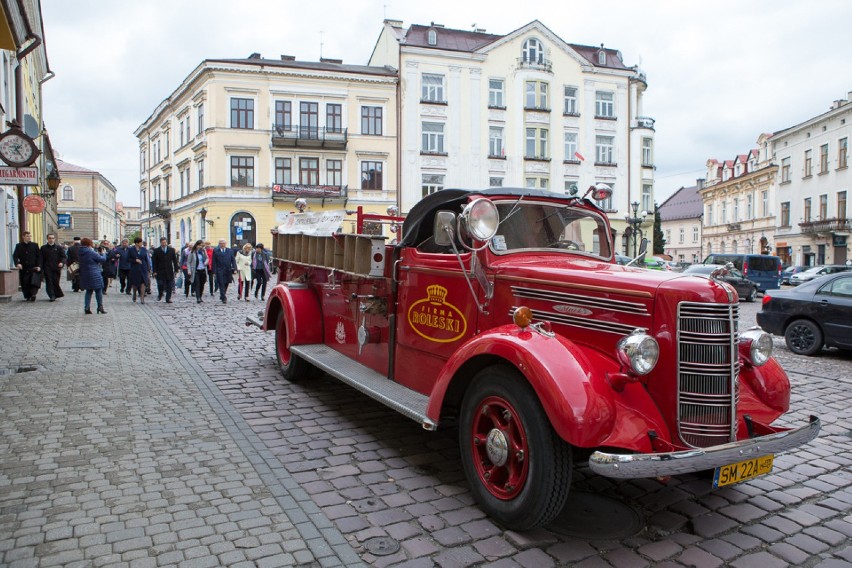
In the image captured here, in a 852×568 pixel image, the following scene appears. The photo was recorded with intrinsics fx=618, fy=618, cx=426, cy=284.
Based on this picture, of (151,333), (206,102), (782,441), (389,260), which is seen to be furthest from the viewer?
(206,102)

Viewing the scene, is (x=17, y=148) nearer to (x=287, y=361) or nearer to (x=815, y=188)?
(x=287, y=361)

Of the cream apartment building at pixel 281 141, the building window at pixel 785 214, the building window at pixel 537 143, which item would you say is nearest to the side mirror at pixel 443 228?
the cream apartment building at pixel 281 141

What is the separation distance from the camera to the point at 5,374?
Answer: 7.21 metres

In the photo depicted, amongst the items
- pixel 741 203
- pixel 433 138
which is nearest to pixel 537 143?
pixel 433 138

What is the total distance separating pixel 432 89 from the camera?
128ft

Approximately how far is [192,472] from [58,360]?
491 cm

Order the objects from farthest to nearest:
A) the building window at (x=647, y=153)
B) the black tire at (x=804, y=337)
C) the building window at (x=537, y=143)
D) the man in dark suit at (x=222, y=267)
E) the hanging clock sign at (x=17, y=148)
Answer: the building window at (x=647, y=153), the building window at (x=537, y=143), the man in dark suit at (x=222, y=267), the hanging clock sign at (x=17, y=148), the black tire at (x=804, y=337)

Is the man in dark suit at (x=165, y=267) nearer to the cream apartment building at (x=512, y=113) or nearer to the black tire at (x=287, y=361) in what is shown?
the black tire at (x=287, y=361)

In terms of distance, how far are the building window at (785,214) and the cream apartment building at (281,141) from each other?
30.1 m

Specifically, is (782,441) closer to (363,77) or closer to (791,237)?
(363,77)

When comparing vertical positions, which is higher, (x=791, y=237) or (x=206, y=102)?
(x=206, y=102)

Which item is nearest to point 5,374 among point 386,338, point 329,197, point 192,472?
point 192,472

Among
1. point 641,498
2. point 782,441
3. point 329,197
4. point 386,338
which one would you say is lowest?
A: point 641,498

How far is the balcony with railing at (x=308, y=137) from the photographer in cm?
3694
